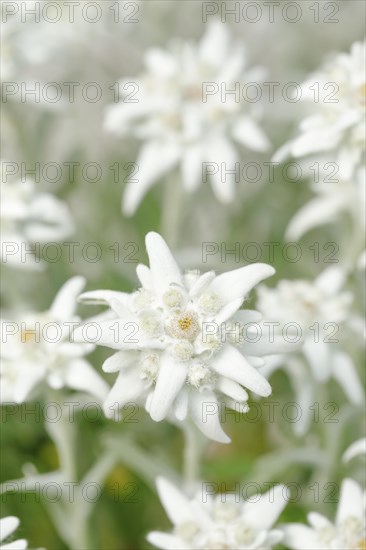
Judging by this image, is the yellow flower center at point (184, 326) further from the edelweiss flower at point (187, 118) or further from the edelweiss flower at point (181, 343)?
the edelweiss flower at point (187, 118)

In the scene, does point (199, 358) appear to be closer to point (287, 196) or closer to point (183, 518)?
point (183, 518)

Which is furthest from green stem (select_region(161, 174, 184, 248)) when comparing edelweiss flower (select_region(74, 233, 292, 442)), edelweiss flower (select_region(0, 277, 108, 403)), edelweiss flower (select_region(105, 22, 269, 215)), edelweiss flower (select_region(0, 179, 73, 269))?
edelweiss flower (select_region(74, 233, 292, 442))

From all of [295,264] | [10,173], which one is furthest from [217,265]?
[10,173]

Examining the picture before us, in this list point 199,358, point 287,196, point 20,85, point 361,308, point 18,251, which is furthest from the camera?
point 287,196

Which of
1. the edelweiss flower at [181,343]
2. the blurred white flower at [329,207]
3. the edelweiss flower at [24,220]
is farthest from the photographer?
the blurred white flower at [329,207]

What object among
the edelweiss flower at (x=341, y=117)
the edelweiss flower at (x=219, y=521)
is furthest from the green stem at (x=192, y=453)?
the edelweiss flower at (x=341, y=117)

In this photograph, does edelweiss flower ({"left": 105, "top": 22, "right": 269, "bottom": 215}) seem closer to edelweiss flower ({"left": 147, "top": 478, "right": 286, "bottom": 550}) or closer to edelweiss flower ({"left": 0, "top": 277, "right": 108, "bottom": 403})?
edelweiss flower ({"left": 0, "top": 277, "right": 108, "bottom": 403})

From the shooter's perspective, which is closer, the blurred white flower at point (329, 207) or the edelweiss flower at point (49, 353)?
the edelweiss flower at point (49, 353)
